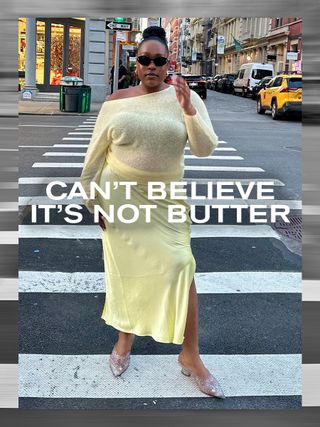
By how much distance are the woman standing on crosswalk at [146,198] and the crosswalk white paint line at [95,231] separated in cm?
304

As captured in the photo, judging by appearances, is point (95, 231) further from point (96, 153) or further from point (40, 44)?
point (96, 153)

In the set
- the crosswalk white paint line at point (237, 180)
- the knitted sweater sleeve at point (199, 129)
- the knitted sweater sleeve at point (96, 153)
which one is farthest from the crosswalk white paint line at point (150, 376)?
the crosswalk white paint line at point (237, 180)

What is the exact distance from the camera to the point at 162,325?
124 inches

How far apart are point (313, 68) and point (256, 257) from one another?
351 cm

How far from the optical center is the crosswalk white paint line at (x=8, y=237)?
8.42 feet

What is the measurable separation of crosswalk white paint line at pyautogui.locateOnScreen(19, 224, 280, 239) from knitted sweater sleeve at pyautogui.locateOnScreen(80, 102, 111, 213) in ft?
10.6

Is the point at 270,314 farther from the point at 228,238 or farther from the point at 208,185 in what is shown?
the point at 208,185

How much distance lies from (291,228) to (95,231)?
2252mm

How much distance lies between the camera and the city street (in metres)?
3.26

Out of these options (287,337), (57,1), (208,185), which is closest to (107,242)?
(57,1)

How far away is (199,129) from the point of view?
9.53ft

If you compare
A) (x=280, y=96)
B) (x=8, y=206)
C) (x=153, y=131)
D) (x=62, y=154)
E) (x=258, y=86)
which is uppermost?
(x=153, y=131)

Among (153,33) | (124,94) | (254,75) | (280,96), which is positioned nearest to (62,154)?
(124,94)

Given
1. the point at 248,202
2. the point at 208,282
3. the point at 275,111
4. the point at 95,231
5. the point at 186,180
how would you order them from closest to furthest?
the point at 208,282
the point at 95,231
the point at 248,202
the point at 186,180
the point at 275,111
